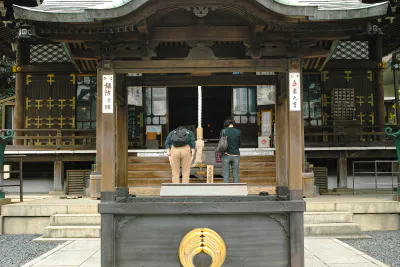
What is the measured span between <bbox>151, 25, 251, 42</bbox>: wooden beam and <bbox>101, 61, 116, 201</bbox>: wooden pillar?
0.93 metres

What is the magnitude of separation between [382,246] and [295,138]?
421 centimetres

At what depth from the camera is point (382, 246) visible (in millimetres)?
8812

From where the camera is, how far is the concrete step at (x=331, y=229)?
9.58 metres

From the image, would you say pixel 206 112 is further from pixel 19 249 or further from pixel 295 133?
pixel 295 133

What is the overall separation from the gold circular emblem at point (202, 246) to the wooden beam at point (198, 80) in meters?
3.04

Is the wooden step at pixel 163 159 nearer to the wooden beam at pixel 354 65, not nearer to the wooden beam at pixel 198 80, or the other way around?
the wooden beam at pixel 354 65

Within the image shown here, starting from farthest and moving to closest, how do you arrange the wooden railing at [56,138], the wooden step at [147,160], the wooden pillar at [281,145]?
1. the wooden railing at [56,138]
2. the wooden step at [147,160]
3. the wooden pillar at [281,145]

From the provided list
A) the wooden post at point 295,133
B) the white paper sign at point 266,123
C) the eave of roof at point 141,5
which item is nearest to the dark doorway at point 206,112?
the white paper sign at point 266,123

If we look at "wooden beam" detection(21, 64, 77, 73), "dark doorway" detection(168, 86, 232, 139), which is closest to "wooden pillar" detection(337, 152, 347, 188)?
"dark doorway" detection(168, 86, 232, 139)

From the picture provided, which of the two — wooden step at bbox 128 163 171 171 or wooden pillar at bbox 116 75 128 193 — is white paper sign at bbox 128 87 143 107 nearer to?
wooden step at bbox 128 163 171 171

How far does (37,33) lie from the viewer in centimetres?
628

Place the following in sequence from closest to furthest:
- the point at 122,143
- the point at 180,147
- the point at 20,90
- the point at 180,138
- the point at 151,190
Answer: the point at 122,143 < the point at 180,138 < the point at 180,147 < the point at 151,190 < the point at 20,90

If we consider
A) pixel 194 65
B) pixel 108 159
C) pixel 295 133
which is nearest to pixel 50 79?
pixel 108 159

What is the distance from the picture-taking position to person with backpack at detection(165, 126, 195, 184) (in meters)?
9.80
